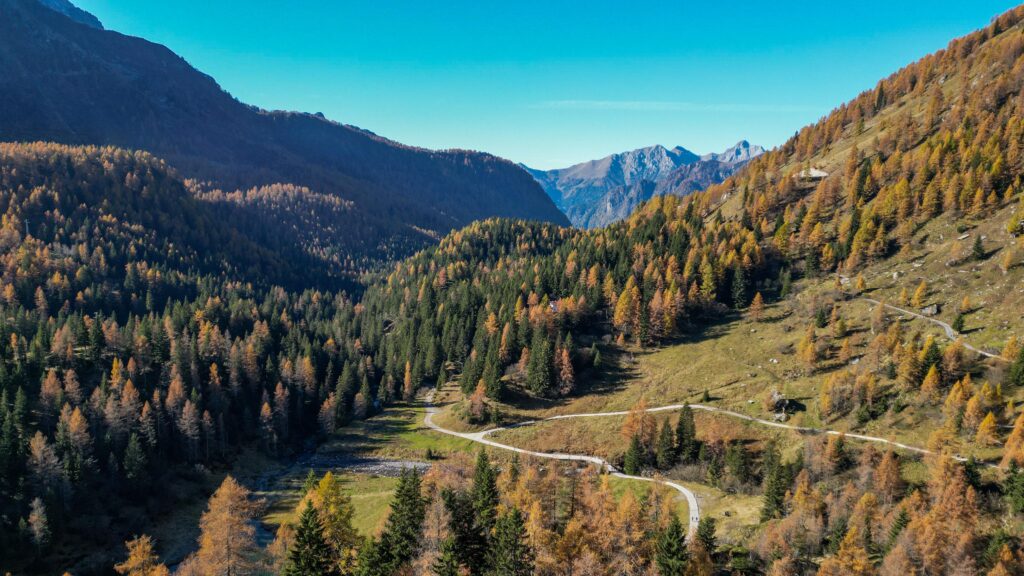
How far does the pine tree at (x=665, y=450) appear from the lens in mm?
90375

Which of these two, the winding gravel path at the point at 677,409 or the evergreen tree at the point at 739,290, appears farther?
the evergreen tree at the point at 739,290

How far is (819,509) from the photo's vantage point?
2672 inches

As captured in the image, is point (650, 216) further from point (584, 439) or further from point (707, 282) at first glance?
point (584, 439)

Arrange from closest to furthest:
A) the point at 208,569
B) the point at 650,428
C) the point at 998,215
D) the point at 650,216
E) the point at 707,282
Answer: the point at 208,569 → the point at 650,428 → the point at 998,215 → the point at 707,282 → the point at 650,216

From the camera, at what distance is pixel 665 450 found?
90562 mm

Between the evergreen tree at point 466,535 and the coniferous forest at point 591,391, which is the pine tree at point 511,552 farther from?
the evergreen tree at point 466,535

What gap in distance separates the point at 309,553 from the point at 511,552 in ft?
65.5

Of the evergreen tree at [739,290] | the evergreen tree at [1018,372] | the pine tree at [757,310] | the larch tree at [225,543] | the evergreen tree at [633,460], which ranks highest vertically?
the evergreen tree at [739,290]

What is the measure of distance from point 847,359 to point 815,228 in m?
58.6

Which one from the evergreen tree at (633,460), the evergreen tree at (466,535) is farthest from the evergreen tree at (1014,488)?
the evergreen tree at (466,535)

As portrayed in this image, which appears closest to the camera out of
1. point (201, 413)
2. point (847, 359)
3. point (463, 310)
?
point (847, 359)

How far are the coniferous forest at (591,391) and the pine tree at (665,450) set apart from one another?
0.48 meters

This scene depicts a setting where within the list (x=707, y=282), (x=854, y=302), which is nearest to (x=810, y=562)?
(x=854, y=302)

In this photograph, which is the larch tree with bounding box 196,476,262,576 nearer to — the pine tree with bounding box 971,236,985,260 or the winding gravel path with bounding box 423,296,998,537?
the winding gravel path with bounding box 423,296,998,537
